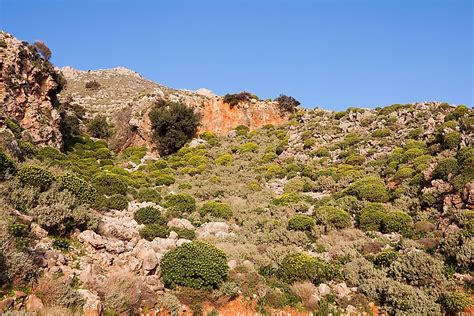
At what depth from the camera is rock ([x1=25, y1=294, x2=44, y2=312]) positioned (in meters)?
7.78

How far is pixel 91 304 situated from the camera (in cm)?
859

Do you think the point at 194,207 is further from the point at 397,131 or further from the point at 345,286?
the point at 397,131

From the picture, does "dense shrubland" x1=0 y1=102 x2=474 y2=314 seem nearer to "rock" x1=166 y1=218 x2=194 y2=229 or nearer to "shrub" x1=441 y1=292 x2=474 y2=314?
"shrub" x1=441 y1=292 x2=474 y2=314

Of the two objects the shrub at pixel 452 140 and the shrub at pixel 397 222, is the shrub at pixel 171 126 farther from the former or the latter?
the shrub at pixel 397 222

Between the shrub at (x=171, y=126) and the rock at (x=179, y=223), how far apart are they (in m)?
24.3

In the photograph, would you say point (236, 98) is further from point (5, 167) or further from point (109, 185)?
point (5, 167)

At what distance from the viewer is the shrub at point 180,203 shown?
2169 centimetres

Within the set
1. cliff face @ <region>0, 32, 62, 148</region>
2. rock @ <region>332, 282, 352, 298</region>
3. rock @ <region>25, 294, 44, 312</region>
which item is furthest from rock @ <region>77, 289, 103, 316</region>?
Result: cliff face @ <region>0, 32, 62, 148</region>

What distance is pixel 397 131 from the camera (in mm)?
35000

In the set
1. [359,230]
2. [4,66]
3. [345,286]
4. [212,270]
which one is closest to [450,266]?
[345,286]

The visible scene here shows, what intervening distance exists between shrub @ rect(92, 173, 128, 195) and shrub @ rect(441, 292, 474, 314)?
18707 mm

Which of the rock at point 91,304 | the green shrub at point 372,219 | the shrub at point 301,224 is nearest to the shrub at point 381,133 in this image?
the green shrub at point 372,219

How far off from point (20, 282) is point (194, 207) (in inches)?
562

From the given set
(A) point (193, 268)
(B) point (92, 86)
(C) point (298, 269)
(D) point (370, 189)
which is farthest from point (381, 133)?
(B) point (92, 86)
